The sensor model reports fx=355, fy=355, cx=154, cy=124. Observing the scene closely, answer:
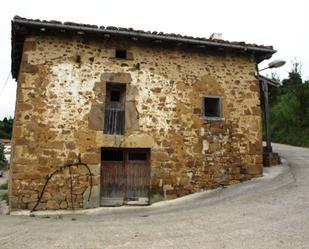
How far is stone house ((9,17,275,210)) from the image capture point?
8961mm

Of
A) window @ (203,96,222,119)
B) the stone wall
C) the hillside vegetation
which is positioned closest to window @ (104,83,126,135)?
the stone wall

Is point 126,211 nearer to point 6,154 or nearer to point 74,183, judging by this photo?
point 74,183

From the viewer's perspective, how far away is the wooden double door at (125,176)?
945 centimetres

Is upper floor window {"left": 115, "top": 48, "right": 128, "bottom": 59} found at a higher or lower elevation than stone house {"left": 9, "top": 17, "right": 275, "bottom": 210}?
higher

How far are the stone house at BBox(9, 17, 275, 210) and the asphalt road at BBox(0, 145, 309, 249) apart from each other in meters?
0.71

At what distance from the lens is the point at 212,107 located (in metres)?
10.6

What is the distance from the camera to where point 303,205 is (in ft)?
23.5

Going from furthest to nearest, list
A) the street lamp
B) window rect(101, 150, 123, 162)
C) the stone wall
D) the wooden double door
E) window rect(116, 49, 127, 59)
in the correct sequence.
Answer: the street lamp → window rect(116, 49, 127, 59) → window rect(101, 150, 123, 162) → the wooden double door → the stone wall

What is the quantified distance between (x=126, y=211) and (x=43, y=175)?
2250 millimetres

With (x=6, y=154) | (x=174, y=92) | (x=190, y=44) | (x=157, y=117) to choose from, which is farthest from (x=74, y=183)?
(x=6, y=154)

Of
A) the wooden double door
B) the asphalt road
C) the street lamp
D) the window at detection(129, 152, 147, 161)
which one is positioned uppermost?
the street lamp

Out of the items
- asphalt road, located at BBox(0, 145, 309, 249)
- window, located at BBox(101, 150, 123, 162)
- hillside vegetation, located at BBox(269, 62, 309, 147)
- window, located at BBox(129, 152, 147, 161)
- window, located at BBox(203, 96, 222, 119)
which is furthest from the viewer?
hillside vegetation, located at BBox(269, 62, 309, 147)

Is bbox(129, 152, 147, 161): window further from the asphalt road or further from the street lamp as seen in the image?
the street lamp

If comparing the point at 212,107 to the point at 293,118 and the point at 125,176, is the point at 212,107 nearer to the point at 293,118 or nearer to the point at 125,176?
the point at 125,176
